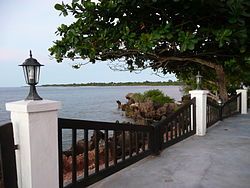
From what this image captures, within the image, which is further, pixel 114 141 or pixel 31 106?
pixel 114 141

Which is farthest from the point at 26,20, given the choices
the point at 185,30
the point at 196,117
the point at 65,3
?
the point at 185,30

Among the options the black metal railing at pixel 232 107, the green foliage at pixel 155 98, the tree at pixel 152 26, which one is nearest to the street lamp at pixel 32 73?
the tree at pixel 152 26

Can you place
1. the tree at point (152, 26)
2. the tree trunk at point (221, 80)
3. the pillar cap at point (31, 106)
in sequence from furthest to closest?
the tree trunk at point (221, 80)
the tree at point (152, 26)
the pillar cap at point (31, 106)

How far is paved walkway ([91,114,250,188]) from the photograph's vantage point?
159 inches

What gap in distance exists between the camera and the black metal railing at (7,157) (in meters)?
2.75

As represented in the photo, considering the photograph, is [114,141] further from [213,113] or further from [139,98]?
[139,98]

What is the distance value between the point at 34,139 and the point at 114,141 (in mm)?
1952

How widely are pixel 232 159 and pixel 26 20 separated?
7.31 metres

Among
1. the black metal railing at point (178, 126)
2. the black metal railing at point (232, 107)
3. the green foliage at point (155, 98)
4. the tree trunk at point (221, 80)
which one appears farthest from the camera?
the green foliage at point (155, 98)

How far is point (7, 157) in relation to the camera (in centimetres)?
279

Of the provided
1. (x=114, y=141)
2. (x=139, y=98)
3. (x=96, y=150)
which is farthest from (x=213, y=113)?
(x=139, y=98)

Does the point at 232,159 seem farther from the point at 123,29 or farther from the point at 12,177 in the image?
the point at 12,177

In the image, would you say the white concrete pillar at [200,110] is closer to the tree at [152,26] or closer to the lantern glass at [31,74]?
the tree at [152,26]

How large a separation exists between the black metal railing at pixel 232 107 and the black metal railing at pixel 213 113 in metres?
0.54
